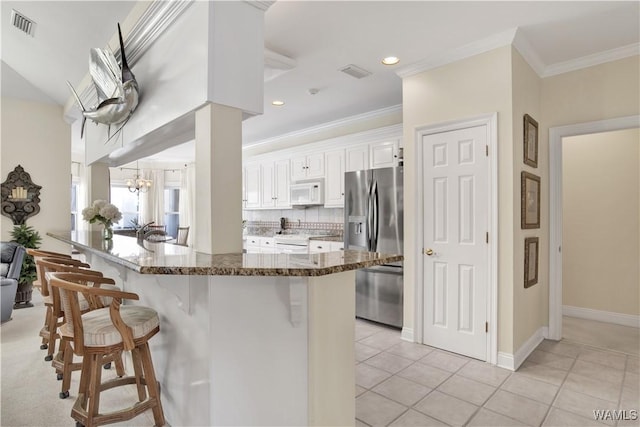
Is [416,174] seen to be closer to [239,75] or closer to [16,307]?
[239,75]

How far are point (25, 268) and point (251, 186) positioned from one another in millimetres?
3520

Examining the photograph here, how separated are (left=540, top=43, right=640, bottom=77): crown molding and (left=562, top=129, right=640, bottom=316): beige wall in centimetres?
134

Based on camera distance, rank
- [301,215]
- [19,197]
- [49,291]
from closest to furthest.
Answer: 1. [49,291]
2. [19,197]
3. [301,215]

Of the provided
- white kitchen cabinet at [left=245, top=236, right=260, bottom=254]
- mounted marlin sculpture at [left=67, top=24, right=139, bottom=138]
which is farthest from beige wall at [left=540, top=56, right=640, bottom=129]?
white kitchen cabinet at [left=245, top=236, right=260, bottom=254]

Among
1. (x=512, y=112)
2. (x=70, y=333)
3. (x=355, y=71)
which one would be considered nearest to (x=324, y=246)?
(x=355, y=71)

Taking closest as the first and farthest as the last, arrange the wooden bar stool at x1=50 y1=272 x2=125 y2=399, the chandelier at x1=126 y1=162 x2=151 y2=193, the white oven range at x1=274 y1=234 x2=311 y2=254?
the wooden bar stool at x1=50 y1=272 x2=125 y2=399, the white oven range at x1=274 y1=234 x2=311 y2=254, the chandelier at x1=126 y1=162 x2=151 y2=193

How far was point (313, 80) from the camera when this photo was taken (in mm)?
3711

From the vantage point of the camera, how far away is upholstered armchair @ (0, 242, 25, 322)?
3.80 metres

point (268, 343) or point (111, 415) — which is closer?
point (268, 343)

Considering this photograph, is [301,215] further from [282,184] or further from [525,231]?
[525,231]

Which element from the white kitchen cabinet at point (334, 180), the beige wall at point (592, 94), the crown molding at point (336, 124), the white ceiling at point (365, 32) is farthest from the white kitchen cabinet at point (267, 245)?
the beige wall at point (592, 94)

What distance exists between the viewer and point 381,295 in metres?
3.91

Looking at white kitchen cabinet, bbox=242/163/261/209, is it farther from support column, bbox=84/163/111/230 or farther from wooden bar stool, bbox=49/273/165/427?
wooden bar stool, bbox=49/273/165/427

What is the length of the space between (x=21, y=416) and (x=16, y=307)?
10.0ft
